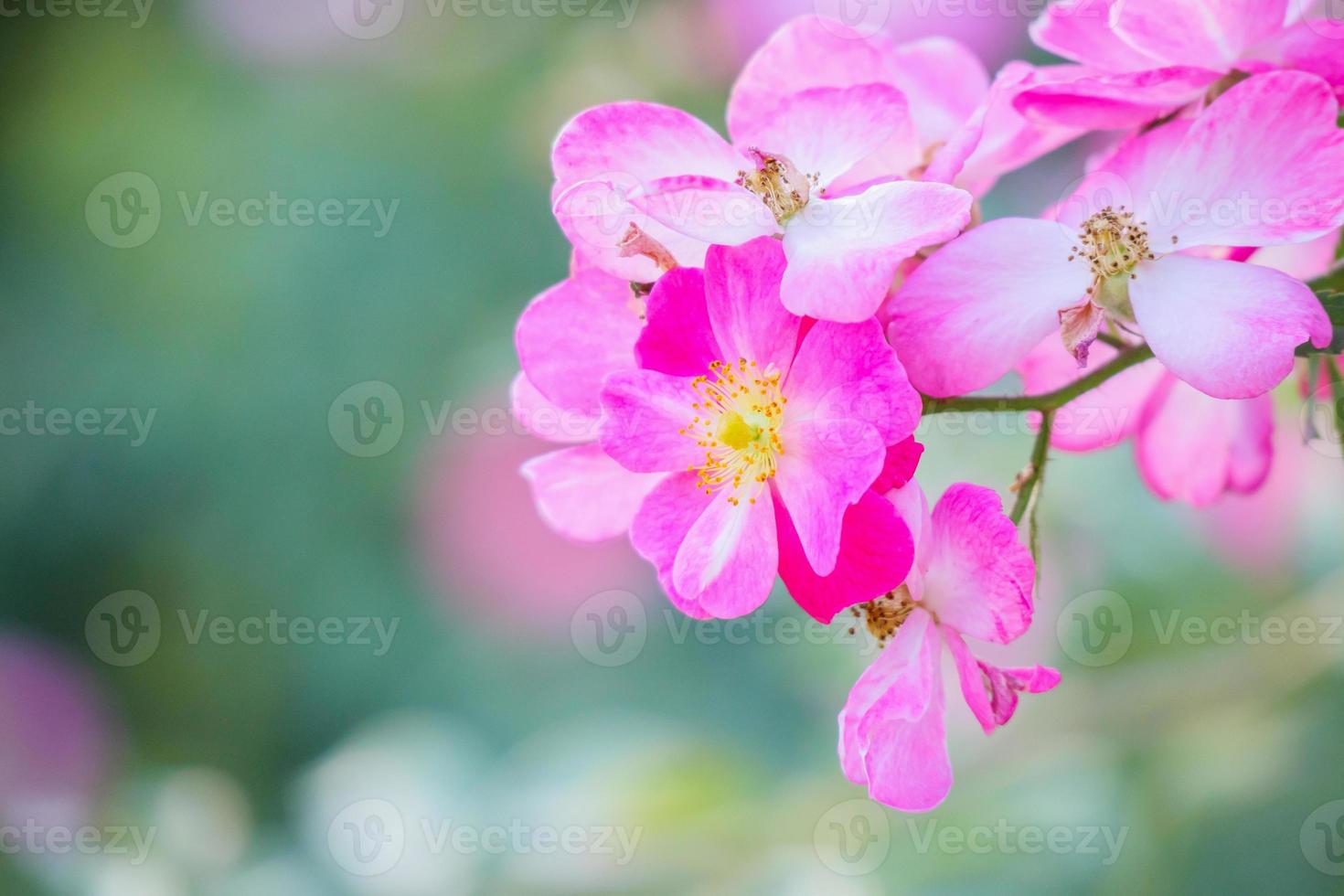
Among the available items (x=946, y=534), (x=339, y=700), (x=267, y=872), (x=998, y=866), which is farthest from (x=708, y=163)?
(x=339, y=700)

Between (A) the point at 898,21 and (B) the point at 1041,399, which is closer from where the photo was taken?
(B) the point at 1041,399

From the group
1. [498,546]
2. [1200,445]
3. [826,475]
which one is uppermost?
[826,475]

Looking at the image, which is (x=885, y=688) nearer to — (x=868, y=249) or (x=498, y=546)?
(x=868, y=249)

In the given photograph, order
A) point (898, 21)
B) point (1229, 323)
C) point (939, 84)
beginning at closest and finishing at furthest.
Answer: point (1229, 323), point (939, 84), point (898, 21)

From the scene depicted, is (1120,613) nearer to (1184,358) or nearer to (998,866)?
(998,866)

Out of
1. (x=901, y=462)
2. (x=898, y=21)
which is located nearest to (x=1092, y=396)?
(x=901, y=462)

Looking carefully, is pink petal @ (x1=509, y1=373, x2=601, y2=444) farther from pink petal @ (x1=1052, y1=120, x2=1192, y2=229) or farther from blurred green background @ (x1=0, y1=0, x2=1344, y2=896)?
blurred green background @ (x1=0, y1=0, x2=1344, y2=896)

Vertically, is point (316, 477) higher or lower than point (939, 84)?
lower
